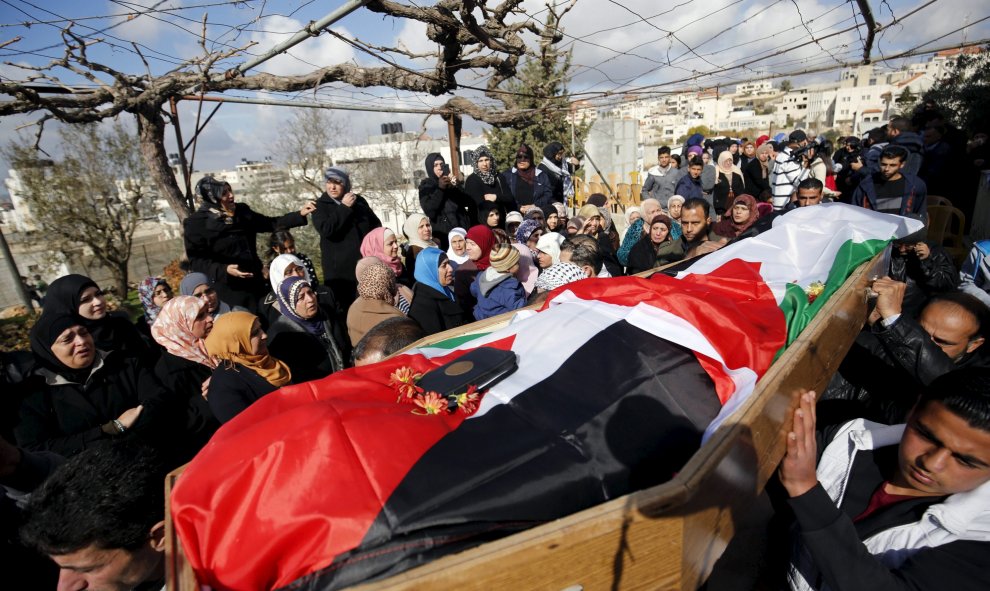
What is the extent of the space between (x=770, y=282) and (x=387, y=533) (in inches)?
92.0

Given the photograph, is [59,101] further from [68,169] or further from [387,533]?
[68,169]

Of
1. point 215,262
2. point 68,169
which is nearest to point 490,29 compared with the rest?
point 215,262

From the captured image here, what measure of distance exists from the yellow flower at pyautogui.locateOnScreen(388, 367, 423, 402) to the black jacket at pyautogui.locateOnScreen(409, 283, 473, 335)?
178 cm

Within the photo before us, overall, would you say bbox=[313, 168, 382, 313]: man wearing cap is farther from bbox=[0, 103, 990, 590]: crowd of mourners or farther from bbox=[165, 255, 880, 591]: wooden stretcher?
bbox=[165, 255, 880, 591]: wooden stretcher

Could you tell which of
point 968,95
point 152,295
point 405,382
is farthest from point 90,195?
point 968,95

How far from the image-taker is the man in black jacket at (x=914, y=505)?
1156mm

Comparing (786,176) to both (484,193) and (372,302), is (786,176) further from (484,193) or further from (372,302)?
(372,302)

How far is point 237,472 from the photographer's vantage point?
1.13 meters

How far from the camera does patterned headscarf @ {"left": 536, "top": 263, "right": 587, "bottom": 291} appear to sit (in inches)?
127

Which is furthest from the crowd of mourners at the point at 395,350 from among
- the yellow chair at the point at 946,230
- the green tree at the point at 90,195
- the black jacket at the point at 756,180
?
the green tree at the point at 90,195

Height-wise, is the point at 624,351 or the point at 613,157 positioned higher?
the point at 613,157

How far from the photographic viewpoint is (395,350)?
2.38 metres

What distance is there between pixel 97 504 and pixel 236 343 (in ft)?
3.62

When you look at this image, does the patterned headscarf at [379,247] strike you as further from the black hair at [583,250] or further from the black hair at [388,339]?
the black hair at [388,339]
